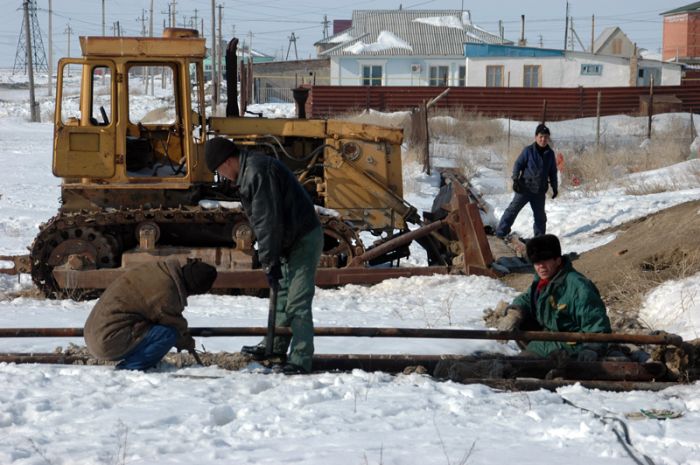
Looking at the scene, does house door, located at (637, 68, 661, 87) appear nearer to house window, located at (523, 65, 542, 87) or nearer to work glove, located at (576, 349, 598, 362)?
house window, located at (523, 65, 542, 87)

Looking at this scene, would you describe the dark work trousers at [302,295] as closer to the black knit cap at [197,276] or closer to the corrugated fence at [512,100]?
the black knit cap at [197,276]

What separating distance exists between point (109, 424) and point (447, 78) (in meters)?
51.9

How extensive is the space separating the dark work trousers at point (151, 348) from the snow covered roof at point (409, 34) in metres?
49.5

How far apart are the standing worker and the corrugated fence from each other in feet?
107

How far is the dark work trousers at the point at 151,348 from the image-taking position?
6590mm

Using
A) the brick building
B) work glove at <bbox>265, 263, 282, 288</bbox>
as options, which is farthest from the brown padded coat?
the brick building

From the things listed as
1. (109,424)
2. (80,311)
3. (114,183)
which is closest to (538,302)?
(109,424)

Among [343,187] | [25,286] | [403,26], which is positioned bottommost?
[25,286]

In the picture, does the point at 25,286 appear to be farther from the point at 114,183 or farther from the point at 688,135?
the point at 688,135

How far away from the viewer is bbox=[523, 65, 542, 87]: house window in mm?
49625

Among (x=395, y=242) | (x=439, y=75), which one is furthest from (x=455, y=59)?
(x=395, y=242)

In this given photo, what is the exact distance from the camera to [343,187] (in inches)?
474

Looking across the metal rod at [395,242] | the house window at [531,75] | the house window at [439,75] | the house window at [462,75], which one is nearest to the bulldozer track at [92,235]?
the metal rod at [395,242]

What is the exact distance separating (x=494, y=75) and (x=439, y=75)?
6.40 m
